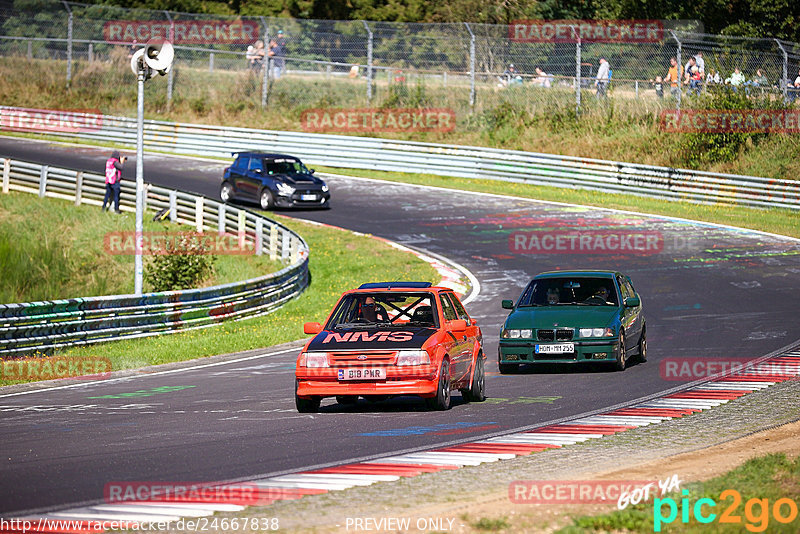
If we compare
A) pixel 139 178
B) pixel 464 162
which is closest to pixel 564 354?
pixel 139 178

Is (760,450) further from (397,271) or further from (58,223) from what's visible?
(58,223)

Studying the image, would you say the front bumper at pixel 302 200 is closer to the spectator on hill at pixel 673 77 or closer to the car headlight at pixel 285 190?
the car headlight at pixel 285 190

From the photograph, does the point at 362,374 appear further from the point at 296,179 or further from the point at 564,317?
the point at 296,179

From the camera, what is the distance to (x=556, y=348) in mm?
15297

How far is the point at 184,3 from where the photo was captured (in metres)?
64.5

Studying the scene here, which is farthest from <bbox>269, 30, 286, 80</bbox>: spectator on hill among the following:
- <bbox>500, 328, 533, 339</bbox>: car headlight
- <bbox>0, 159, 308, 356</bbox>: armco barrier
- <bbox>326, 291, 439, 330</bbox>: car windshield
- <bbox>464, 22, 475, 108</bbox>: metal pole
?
<bbox>326, 291, 439, 330</bbox>: car windshield

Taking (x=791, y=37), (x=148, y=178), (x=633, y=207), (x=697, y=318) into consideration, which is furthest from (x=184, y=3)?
(x=697, y=318)

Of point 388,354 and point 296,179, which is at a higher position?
point 388,354

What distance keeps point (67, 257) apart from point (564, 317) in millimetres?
16541

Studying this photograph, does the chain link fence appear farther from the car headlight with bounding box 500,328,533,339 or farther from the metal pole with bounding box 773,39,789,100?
the car headlight with bounding box 500,328,533,339

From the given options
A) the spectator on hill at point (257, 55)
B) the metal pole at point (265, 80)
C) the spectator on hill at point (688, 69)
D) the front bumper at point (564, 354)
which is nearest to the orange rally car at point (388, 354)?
the front bumper at point (564, 354)

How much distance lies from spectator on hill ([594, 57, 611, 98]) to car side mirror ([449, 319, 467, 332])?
2873 centimetres

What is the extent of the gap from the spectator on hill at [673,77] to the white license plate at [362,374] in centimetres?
2885

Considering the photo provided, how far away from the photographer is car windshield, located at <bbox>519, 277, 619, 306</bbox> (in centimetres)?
1638
